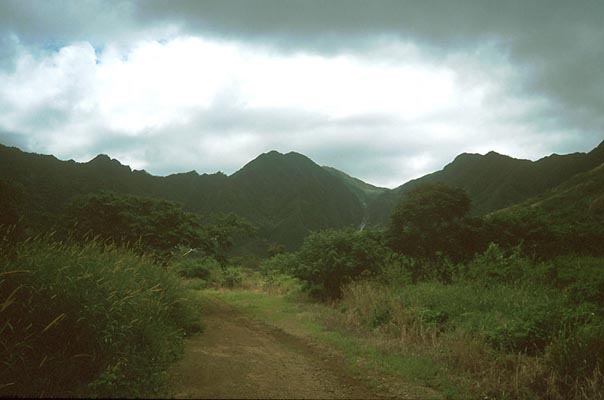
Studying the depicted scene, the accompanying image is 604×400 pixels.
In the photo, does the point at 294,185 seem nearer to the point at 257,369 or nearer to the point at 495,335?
the point at 495,335

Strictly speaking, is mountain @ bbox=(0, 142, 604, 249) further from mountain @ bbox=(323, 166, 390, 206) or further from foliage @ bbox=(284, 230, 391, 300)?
foliage @ bbox=(284, 230, 391, 300)

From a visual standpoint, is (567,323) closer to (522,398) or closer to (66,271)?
(522,398)

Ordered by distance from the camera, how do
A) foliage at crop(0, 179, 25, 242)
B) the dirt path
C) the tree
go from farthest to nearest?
the tree, foliage at crop(0, 179, 25, 242), the dirt path

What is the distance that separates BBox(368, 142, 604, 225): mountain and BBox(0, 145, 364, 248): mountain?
107 ft

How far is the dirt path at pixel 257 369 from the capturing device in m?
4.63

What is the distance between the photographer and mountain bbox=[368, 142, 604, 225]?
90188mm

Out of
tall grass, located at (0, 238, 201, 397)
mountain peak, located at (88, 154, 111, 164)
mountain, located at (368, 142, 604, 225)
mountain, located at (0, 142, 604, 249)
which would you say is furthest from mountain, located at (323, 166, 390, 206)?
tall grass, located at (0, 238, 201, 397)

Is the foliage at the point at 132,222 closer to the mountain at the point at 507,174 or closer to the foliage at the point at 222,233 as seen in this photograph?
the foliage at the point at 222,233

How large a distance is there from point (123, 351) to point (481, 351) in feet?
20.4

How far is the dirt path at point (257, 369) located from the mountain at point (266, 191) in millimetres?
46935

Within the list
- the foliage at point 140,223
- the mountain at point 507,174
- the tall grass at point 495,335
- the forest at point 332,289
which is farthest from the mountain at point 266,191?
the tall grass at point 495,335

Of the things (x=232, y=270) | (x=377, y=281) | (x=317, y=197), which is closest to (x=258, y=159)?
(x=317, y=197)

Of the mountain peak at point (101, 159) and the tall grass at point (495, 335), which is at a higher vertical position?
the mountain peak at point (101, 159)

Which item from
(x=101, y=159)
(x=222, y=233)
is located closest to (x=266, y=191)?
(x=101, y=159)
